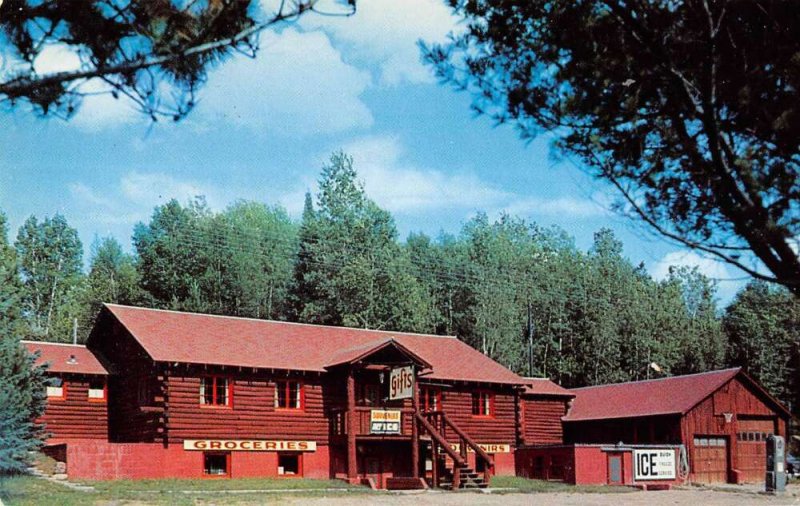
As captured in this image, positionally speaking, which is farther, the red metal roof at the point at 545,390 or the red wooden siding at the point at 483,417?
the red metal roof at the point at 545,390

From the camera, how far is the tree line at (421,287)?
3195 cm

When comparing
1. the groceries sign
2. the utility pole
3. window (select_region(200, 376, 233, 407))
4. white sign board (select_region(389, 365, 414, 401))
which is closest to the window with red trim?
window (select_region(200, 376, 233, 407))

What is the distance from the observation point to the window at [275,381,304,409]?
26.6m

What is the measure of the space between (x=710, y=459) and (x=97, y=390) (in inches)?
775

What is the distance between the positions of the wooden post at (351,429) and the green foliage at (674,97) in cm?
1679

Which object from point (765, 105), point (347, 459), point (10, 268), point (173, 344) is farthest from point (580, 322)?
point (765, 105)

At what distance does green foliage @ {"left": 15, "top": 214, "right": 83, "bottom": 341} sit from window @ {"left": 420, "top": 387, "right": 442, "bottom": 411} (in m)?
13.3

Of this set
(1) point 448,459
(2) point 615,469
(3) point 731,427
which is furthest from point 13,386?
(3) point 731,427

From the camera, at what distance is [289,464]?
26953 millimetres

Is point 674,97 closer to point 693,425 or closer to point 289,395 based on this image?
point 289,395

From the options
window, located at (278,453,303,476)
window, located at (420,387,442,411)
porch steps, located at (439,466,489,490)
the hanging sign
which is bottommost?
porch steps, located at (439,466,489,490)

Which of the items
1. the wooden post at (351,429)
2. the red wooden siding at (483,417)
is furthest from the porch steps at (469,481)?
the red wooden siding at (483,417)

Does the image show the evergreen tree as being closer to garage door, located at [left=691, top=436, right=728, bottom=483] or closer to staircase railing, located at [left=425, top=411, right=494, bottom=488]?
staircase railing, located at [left=425, top=411, right=494, bottom=488]

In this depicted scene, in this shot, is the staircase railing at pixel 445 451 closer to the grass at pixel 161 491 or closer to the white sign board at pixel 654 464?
the grass at pixel 161 491
